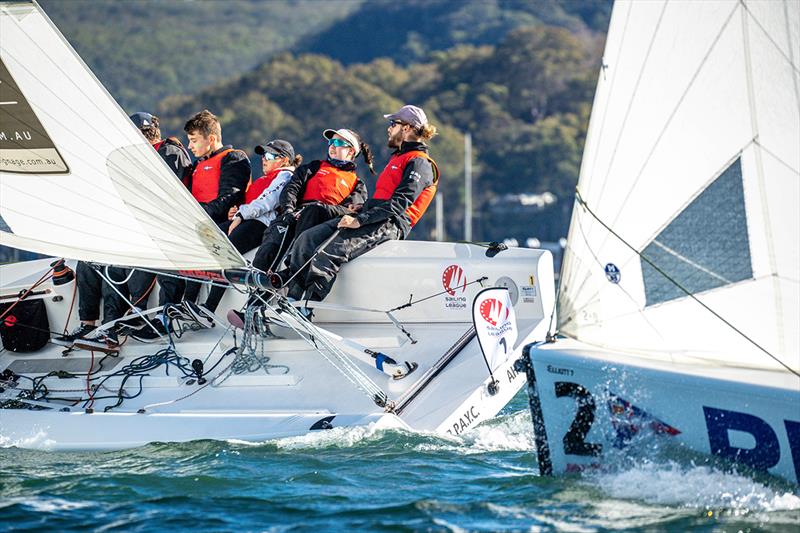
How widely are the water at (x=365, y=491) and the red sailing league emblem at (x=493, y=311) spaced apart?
2.02ft

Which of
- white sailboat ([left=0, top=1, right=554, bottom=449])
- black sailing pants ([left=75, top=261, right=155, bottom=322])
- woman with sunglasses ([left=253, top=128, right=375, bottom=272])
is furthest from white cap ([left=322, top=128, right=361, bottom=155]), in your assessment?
black sailing pants ([left=75, top=261, right=155, bottom=322])

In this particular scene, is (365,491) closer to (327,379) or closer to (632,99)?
(327,379)

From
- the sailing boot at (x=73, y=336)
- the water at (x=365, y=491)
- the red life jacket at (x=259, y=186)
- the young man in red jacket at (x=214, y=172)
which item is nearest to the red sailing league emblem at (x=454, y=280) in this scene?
the water at (x=365, y=491)

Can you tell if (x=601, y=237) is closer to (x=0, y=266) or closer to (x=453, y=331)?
(x=453, y=331)

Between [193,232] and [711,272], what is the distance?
2464mm

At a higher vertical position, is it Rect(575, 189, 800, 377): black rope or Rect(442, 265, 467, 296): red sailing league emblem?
Rect(442, 265, 467, 296): red sailing league emblem

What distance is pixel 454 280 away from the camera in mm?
6371

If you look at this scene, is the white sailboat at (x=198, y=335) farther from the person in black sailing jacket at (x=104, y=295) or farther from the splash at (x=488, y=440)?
the person in black sailing jacket at (x=104, y=295)

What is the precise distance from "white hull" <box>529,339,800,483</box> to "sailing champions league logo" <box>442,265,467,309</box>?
1.85 metres

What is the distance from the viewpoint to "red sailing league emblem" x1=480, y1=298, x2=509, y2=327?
5.04 meters

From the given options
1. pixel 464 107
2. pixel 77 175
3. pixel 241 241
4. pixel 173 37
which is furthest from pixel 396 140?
pixel 173 37

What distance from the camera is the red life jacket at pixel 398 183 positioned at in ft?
20.9

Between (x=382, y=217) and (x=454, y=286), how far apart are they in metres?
0.53

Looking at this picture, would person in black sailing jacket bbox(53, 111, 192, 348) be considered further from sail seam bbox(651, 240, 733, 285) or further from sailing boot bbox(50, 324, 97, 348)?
sail seam bbox(651, 240, 733, 285)
